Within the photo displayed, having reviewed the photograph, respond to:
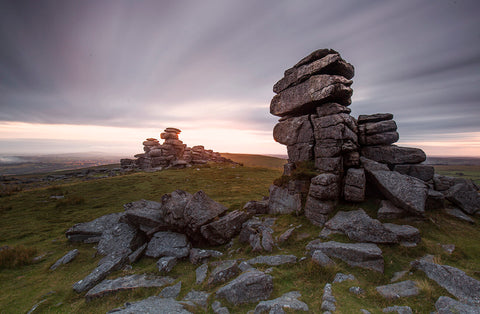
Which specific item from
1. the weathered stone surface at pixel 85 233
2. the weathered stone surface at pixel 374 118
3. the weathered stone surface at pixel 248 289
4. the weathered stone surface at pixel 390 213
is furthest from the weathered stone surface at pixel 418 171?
the weathered stone surface at pixel 85 233

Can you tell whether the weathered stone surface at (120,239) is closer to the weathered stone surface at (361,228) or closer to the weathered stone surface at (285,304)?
the weathered stone surface at (285,304)

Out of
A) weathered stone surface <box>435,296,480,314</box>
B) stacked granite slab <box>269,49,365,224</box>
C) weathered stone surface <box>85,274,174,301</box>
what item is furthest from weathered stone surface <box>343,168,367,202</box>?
weathered stone surface <box>85,274,174,301</box>

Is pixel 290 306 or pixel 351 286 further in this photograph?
pixel 351 286

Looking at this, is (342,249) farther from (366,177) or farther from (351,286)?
(366,177)

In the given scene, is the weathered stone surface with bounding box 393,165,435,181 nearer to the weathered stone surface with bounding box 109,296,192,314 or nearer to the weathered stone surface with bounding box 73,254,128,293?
the weathered stone surface with bounding box 109,296,192,314

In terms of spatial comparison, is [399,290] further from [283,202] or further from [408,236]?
[283,202]

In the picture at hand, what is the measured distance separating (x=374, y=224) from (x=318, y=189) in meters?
3.74

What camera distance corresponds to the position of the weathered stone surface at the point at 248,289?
768cm

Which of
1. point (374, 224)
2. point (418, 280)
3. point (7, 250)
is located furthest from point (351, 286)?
point (7, 250)

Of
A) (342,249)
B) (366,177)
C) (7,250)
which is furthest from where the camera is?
(366,177)

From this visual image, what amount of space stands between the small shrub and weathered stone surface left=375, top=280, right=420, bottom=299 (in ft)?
65.3

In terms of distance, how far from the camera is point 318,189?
1343cm

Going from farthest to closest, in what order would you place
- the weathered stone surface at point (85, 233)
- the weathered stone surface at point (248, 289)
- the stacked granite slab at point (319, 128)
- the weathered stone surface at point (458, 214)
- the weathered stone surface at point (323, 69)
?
1. the weathered stone surface at point (323, 69)
2. the weathered stone surface at point (85, 233)
3. the stacked granite slab at point (319, 128)
4. the weathered stone surface at point (458, 214)
5. the weathered stone surface at point (248, 289)

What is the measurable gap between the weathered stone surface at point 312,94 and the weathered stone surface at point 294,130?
102cm
